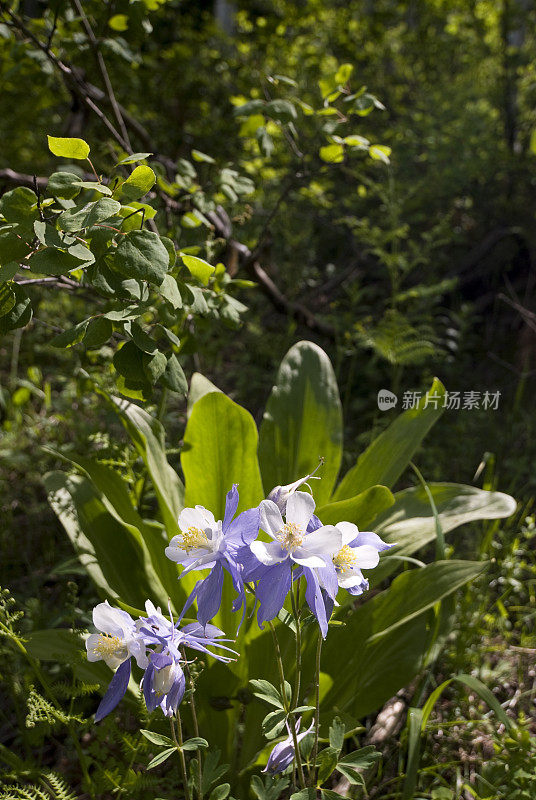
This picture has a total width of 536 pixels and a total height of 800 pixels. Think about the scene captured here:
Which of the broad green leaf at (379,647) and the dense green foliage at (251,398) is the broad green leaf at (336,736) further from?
the broad green leaf at (379,647)

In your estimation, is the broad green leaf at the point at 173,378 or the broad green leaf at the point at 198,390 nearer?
the broad green leaf at the point at 173,378

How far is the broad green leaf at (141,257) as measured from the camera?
0.88 metres

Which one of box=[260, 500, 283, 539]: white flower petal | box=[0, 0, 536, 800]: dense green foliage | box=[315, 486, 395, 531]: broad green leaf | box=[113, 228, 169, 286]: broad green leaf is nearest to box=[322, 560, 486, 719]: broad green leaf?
box=[0, 0, 536, 800]: dense green foliage

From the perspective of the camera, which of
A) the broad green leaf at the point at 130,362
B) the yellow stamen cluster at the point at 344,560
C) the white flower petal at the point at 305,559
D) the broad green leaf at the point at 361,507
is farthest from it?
the broad green leaf at the point at 361,507

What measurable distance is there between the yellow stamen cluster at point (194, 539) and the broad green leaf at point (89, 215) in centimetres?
42

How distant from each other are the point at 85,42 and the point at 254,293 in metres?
1.55

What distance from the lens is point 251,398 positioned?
2.74m

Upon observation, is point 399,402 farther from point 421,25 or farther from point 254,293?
point 421,25

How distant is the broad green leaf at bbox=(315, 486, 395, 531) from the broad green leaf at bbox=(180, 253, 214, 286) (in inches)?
19.4

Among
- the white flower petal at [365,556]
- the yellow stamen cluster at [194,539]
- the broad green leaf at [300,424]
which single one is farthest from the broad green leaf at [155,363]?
the broad green leaf at [300,424]

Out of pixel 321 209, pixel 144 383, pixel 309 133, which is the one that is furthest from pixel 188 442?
pixel 309 133

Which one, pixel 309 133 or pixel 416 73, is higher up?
pixel 416 73

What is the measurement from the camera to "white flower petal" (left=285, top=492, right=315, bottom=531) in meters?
0.71

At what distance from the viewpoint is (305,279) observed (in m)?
3.00
